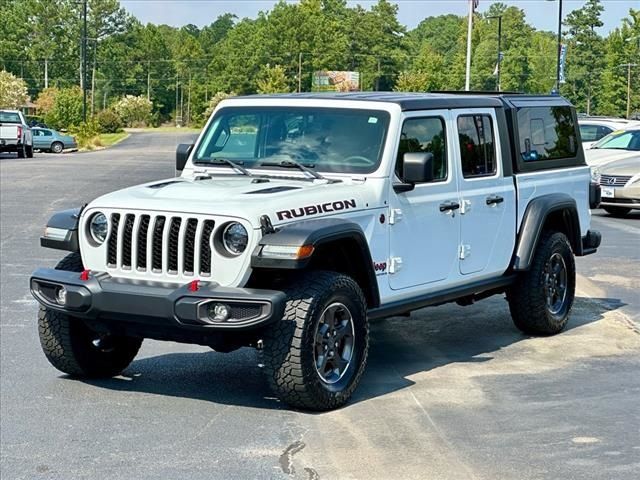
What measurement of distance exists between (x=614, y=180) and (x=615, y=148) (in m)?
3.27

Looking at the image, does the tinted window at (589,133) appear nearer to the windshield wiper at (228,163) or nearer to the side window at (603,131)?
the side window at (603,131)

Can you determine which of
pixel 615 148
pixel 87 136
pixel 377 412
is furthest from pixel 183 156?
pixel 87 136

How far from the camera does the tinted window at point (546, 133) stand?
954cm

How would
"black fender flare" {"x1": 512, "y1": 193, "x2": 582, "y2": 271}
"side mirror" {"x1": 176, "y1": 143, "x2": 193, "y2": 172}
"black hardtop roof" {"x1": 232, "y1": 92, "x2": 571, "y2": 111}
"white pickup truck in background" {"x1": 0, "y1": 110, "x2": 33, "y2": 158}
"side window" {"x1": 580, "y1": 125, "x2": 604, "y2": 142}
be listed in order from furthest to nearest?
"white pickup truck in background" {"x1": 0, "y1": 110, "x2": 33, "y2": 158}
"side window" {"x1": 580, "y1": 125, "x2": 604, "y2": 142}
"black fender flare" {"x1": 512, "y1": 193, "x2": 582, "y2": 271}
"side mirror" {"x1": 176, "y1": 143, "x2": 193, "y2": 172}
"black hardtop roof" {"x1": 232, "y1": 92, "x2": 571, "y2": 111}

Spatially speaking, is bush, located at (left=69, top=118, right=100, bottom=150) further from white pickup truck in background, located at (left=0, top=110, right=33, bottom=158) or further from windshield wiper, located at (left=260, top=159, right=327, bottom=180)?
windshield wiper, located at (left=260, top=159, right=327, bottom=180)

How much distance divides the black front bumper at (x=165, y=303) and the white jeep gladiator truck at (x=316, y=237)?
1 cm

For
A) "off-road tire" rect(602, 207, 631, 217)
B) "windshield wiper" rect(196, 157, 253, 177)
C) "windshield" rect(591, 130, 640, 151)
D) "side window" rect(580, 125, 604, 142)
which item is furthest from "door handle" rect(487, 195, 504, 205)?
"side window" rect(580, 125, 604, 142)

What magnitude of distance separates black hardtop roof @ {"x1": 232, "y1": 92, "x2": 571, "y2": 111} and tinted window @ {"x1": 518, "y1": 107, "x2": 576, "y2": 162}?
125 millimetres

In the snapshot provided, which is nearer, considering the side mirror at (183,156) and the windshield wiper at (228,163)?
the windshield wiper at (228,163)

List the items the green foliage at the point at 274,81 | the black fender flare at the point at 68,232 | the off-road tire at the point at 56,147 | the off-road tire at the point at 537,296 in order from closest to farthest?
the black fender flare at the point at 68,232 → the off-road tire at the point at 537,296 → the off-road tire at the point at 56,147 → the green foliage at the point at 274,81

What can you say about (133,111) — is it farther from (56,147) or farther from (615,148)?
(615,148)

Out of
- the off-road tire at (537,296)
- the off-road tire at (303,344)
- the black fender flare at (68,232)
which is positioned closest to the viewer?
the off-road tire at (303,344)

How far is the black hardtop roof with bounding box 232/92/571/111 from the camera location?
8188 millimetres

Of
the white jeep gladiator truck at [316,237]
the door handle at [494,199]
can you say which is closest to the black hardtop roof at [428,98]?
the white jeep gladiator truck at [316,237]
